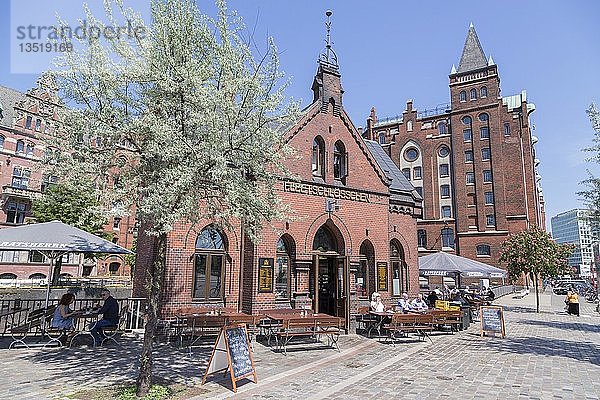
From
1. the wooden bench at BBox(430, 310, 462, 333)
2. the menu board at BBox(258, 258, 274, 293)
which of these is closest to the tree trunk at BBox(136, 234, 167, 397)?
the menu board at BBox(258, 258, 274, 293)

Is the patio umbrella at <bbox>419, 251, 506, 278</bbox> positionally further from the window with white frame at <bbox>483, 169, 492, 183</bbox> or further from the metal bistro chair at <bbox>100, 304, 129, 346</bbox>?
the window with white frame at <bbox>483, 169, 492, 183</bbox>

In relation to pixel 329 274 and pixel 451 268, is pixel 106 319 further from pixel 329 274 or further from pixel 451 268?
pixel 451 268

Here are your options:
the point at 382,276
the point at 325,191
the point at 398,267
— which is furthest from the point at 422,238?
the point at 325,191

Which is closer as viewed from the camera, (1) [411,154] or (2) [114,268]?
(2) [114,268]

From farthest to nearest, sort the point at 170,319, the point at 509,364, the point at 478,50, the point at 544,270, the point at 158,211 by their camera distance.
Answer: the point at 478,50
the point at 544,270
the point at 170,319
the point at 509,364
the point at 158,211

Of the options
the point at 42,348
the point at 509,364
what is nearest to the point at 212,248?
the point at 42,348

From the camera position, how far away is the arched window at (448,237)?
158 ft

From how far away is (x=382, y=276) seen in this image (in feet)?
50.9

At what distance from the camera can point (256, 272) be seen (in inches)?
496

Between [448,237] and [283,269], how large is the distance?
39682 millimetres

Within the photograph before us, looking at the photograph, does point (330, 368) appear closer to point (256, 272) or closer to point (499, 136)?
point (256, 272)

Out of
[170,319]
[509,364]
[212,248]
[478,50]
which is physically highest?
[478,50]

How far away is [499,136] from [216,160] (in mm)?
47658

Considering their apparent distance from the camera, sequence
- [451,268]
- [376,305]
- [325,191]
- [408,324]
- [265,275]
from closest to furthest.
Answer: [265,275] → [408,324] → [376,305] → [325,191] → [451,268]
